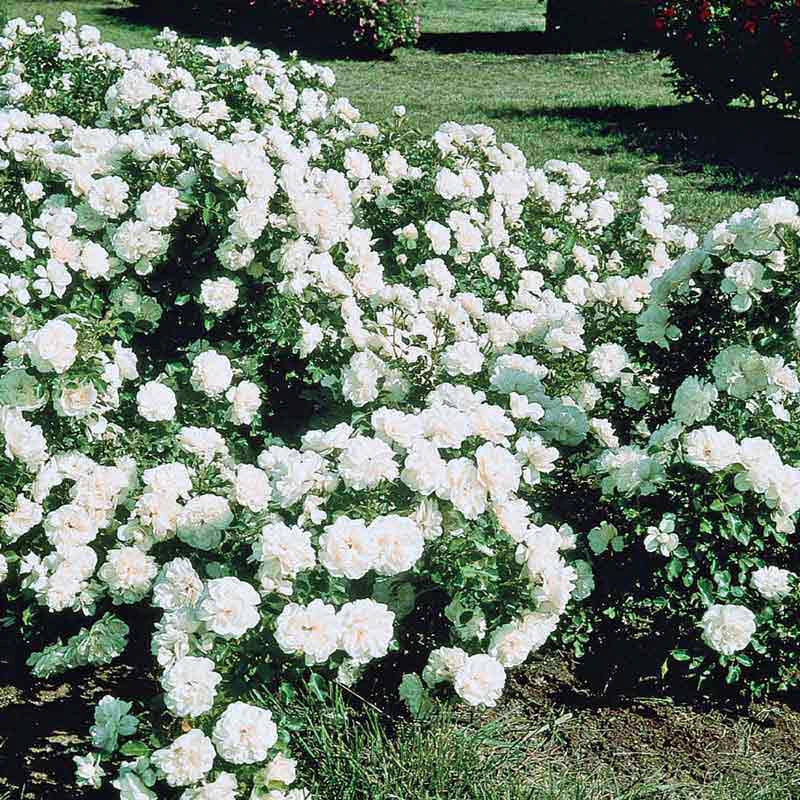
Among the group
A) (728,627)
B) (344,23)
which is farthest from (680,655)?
(344,23)

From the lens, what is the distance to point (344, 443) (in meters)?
2.70

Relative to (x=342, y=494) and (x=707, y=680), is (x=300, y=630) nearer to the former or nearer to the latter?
(x=342, y=494)

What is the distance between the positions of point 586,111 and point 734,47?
1.70m

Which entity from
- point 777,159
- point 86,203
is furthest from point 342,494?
point 777,159

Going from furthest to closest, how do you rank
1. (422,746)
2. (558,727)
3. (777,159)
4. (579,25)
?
(579,25), (777,159), (558,727), (422,746)

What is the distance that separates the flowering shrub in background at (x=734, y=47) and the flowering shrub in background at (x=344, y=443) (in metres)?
6.24

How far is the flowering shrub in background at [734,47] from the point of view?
958 cm

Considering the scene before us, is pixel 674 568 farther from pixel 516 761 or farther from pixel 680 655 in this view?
pixel 516 761

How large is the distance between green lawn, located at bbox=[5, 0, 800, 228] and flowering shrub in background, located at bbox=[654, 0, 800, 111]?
29 cm

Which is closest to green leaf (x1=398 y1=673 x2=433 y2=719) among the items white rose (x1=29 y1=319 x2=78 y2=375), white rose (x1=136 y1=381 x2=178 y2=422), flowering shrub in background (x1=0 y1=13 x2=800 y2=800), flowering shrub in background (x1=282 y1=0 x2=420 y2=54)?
flowering shrub in background (x1=0 y1=13 x2=800 y2=800)

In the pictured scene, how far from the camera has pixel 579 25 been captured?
1684 cm

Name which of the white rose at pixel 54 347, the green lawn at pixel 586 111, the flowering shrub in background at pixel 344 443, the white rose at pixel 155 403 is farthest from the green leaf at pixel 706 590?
the green lawn at pixel 586 111

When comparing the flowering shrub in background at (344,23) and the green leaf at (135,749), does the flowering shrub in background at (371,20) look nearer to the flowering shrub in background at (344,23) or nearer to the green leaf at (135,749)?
the flowering shrub in background at (344,23)

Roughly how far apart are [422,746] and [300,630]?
0.49 metres
